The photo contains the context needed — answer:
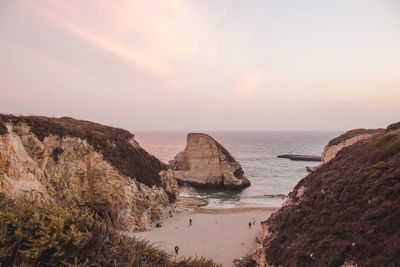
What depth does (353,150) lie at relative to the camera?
74.3 feet

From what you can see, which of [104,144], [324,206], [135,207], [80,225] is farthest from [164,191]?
[80,225]

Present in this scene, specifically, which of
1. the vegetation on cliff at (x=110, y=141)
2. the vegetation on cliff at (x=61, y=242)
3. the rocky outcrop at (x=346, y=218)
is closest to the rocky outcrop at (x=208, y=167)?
the vegetation on cliff at (x=110, y=141)

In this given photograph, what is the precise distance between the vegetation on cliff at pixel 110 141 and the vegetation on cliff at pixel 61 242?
2050 centimetres

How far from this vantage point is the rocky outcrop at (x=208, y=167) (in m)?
58.4

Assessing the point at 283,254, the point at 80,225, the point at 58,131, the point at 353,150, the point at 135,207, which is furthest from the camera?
the point at 135,207

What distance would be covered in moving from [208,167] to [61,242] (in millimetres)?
55360

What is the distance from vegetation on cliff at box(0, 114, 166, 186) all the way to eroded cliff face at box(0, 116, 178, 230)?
0.12 metres

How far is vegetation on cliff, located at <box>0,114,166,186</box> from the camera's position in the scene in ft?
89.7

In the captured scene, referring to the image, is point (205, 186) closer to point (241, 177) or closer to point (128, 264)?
point (241, 177)

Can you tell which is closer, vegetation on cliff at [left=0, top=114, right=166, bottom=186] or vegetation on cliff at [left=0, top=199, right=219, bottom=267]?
vegetation on cliff at [left=0, top=199, right=219, bottom=267]

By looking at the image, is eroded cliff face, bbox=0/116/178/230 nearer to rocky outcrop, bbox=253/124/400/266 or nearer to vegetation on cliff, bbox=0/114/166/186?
vegetation on cliff, bbox=0/114/166/186

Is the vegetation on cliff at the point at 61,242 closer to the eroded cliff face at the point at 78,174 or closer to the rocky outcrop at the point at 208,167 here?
the eroded cliff face at the point at 78,174

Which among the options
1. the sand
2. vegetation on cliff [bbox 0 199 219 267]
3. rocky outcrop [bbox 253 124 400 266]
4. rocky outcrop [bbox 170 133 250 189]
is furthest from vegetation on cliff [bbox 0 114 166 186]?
vegetation on cliff [bbox 0 199 219 267]

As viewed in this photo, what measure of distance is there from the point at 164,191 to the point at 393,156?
2664 centimetres
